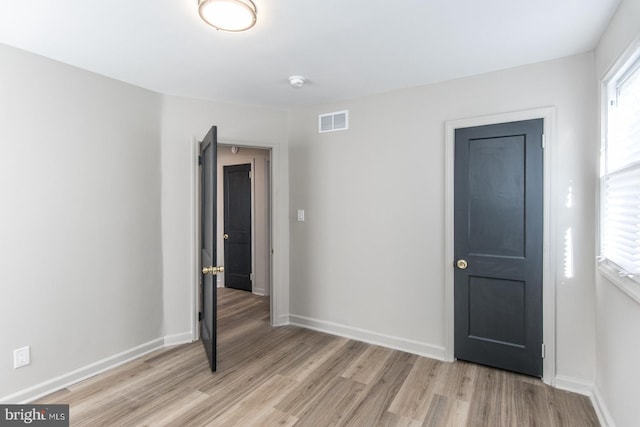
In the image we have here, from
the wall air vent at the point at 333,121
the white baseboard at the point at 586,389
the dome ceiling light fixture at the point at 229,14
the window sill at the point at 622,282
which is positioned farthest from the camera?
the wall air vent at the point at 333,121

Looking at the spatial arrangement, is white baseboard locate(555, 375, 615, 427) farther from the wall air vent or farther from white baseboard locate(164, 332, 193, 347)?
white baseboard locate(164, 332, 193, 347)

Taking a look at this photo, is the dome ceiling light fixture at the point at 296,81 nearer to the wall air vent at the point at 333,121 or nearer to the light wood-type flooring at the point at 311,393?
the wall air vent at the point at 333,121

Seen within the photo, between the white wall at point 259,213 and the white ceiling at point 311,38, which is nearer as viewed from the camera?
the white ceiling at point 311,38

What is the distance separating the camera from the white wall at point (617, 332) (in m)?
1.61

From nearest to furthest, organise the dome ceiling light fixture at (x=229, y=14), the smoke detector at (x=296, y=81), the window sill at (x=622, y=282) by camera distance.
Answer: the window sill at (x=622, y=282), the dome ceiling light fixture at (x=229, y=14), the smoke detector at (x=296, y=81)

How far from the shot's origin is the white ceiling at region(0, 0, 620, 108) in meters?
1.81

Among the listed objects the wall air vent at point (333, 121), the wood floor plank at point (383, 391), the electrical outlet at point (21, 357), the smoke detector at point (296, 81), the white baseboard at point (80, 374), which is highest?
the smoke detector at point (296, 81)

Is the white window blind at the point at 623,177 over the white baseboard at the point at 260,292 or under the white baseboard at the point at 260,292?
over

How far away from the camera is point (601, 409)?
6.85 feet

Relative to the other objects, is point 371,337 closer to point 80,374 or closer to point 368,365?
point 368,365

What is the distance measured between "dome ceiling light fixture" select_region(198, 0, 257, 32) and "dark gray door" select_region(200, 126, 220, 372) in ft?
3.23

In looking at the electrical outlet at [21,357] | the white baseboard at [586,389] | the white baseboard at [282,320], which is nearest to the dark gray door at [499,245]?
the white baseboard at [586,389]

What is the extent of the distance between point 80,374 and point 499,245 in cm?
351

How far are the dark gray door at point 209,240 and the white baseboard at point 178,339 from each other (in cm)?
14
